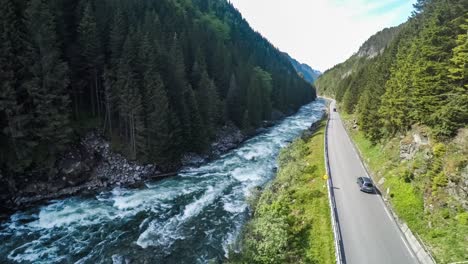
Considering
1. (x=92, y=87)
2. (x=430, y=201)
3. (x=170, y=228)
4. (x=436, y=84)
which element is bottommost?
(x=170, y=228)

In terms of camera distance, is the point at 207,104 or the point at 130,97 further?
the point at 207,104

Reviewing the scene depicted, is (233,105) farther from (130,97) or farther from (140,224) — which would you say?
(140,224)

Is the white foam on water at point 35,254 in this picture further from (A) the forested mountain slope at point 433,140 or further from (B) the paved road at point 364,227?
(A) the forested mountain slope at point 433,140

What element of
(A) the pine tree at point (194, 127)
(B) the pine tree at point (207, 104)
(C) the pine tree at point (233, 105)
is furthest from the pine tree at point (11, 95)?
(C) the pine tree at point (233, 105)

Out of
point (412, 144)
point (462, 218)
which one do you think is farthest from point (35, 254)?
point (412, 144)

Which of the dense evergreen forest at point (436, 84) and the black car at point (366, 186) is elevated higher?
the dense evergreen forest at point (436, 84)

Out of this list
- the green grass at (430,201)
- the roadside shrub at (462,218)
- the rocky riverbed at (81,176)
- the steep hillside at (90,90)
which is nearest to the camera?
the green grass at (430,201)

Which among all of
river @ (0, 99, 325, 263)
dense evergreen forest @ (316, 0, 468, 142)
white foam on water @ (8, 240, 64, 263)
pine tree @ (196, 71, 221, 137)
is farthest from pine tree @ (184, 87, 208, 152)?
dense evergreen forest @ (316, 0, 468, 142)
